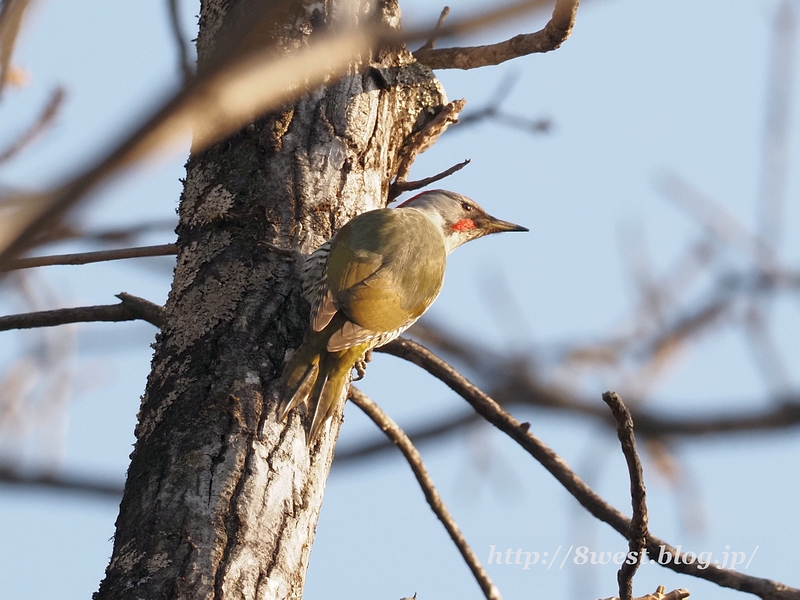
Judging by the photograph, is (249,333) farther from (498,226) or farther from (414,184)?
(498,226)

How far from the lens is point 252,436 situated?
267 centimetres

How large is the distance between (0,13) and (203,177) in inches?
79.1

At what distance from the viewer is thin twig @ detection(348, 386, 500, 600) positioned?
3.62m

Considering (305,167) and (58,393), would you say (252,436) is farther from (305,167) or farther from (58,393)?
(58,393)

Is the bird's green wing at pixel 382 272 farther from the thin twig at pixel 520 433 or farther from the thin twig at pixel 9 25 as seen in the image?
the thin twig at pixel 9 25

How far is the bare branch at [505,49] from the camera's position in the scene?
3.76m

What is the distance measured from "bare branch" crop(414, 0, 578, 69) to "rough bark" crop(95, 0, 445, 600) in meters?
0.31

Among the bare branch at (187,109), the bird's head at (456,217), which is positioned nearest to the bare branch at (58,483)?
the bare branch at (187,109)

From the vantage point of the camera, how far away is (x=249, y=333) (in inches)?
115

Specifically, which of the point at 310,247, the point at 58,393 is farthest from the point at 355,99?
the point at 58,393

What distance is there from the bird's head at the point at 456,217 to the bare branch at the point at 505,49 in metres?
1.21

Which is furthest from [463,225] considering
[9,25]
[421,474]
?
[9,25]

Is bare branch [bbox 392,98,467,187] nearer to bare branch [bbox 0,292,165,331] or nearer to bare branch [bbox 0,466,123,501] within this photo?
bare branch [bbox 0,292,165,331]

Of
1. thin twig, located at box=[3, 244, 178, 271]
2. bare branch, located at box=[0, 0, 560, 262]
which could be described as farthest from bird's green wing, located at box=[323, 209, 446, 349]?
bare branch, located at box=[0, 0, 560, 262]
